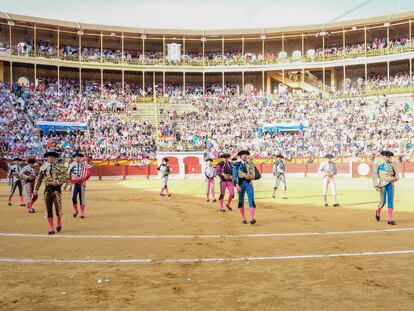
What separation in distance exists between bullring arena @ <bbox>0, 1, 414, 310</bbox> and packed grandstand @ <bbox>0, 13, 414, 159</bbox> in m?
0.18

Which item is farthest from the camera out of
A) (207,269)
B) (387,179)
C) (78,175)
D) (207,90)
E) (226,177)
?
(207,90)

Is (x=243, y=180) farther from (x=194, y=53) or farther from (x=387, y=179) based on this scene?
(x=194, y=53)

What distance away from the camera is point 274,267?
6.15 metres

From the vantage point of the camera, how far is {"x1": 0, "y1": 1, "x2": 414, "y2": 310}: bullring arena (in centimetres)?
550

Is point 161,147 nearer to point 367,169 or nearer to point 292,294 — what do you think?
point 367,169

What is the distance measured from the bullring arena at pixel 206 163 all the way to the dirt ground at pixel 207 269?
34mm

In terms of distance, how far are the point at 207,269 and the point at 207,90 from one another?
39.6m

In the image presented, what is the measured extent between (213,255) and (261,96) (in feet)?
121

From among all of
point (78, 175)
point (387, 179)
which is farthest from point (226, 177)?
point (387, 179)

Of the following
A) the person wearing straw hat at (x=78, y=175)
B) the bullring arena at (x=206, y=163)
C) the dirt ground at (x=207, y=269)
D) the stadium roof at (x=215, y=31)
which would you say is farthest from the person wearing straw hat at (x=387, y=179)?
the stadium roof at (x=215, y=31)

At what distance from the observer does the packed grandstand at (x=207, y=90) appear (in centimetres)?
3381

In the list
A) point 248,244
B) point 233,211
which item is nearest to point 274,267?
point 248,244

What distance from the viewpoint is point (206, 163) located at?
16453mm

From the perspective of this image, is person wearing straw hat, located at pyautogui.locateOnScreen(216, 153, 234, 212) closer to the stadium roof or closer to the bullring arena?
the bullring arena
